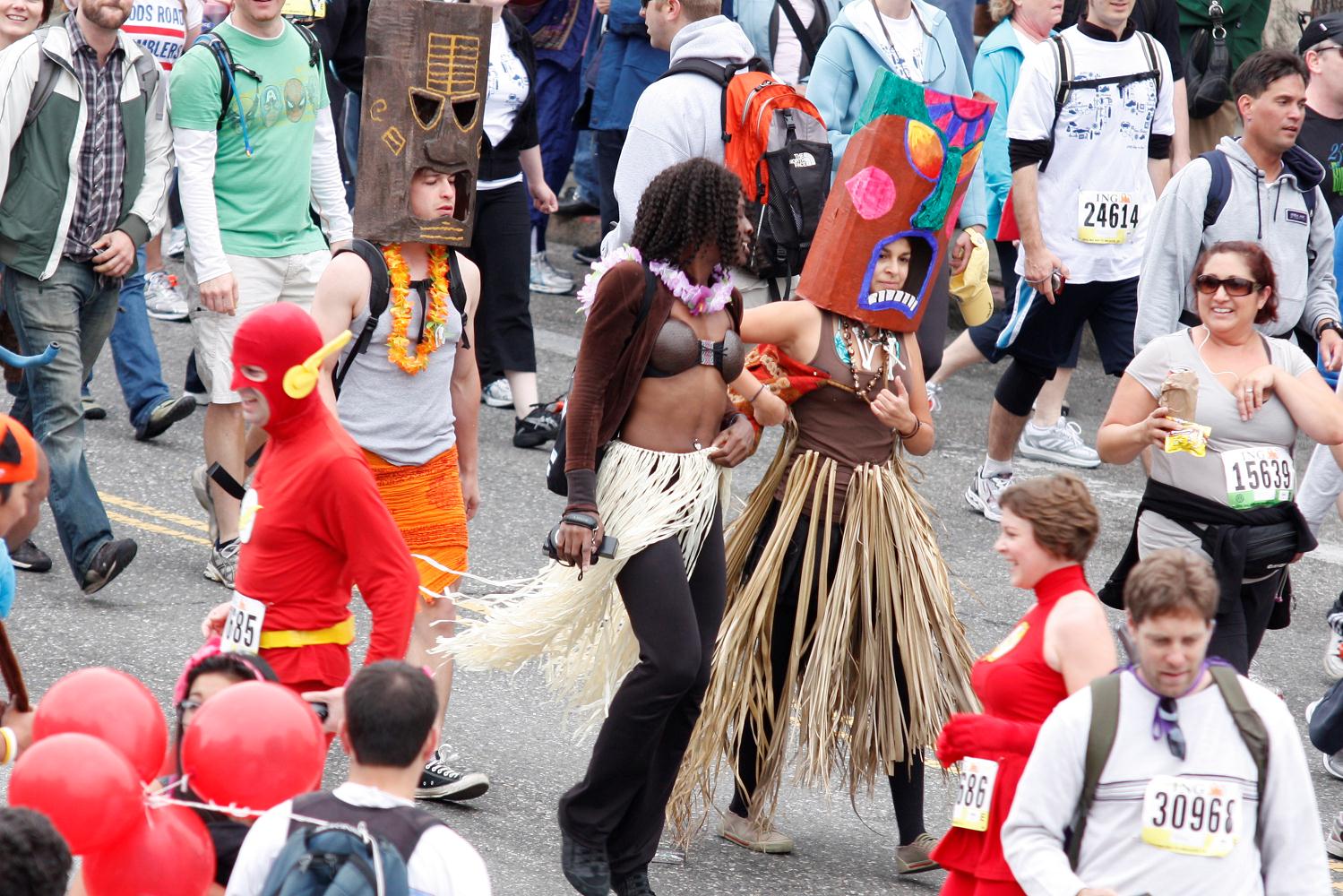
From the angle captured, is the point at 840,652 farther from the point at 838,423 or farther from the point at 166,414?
the point at 166,414

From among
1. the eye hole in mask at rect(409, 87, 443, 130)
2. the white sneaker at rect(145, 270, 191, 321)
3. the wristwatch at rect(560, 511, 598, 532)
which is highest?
the eye hole in mask at rect(409, 87, 443, 130)

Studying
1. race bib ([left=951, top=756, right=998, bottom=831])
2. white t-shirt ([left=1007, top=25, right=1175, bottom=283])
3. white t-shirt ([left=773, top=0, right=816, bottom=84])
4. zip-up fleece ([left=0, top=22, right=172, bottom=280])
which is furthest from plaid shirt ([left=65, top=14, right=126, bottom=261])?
race bib ([left=951, top=756, right=998, bottom=831])

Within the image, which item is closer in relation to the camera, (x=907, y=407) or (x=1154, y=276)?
(x=907, y=407)

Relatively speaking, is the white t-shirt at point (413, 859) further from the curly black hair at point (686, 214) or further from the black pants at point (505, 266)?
the black pants at point (505, 266)

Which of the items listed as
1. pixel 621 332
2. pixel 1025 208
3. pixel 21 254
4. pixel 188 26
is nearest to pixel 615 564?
pixel 621 332

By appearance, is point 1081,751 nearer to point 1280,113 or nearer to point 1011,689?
point 1011,689

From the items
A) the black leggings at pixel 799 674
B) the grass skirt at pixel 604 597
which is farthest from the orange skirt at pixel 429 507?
the black leggings at pixel 799 674

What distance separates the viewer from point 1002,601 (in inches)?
285

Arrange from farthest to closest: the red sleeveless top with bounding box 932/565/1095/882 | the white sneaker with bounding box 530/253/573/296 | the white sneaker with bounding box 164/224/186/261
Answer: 1. the white sneaker with bounding box 530/253/573/296
2. the white sneaker with bounding box 164/224/186/261
3. the red sleeveless top with bounding box 932/565/1095/882

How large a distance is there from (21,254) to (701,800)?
122 inches

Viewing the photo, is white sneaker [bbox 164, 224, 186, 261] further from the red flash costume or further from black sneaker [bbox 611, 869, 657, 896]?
the red flash costume

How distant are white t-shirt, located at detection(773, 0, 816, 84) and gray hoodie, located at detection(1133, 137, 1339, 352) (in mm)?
2571

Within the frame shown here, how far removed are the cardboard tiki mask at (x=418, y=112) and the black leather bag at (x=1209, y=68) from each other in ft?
19.0

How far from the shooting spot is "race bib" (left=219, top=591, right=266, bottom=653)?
389 cm
